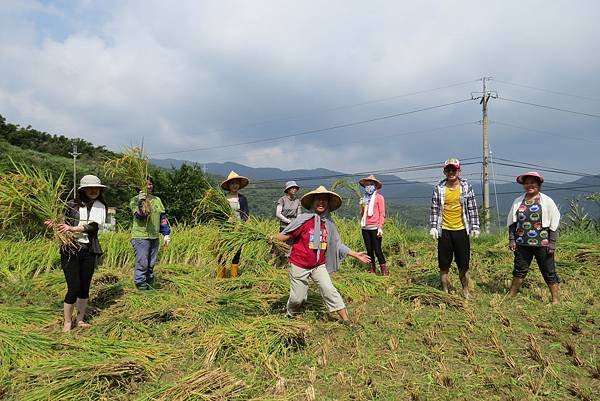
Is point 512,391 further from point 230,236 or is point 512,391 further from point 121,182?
point 121,182

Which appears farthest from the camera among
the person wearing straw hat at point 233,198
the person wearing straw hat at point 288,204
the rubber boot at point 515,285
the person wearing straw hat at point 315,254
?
the person wearing straw hat at point 288,204

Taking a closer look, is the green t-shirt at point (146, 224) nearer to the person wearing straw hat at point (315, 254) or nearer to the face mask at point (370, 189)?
the person wearing straw hat at point (315, 254)

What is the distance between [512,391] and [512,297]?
8.02ft

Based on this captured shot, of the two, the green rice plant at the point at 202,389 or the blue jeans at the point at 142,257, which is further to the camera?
the blue jeans at the point at 142,257

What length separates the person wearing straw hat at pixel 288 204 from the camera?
20.1ft

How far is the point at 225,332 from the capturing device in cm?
347

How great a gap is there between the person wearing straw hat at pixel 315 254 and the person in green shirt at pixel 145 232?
1758 mm

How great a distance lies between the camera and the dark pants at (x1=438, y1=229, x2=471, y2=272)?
482 cm

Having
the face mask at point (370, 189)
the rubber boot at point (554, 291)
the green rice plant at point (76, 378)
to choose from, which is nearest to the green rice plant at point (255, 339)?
the green rice plant at point (76, 378)

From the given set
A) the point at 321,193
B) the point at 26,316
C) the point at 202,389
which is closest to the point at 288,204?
the point at 321,193

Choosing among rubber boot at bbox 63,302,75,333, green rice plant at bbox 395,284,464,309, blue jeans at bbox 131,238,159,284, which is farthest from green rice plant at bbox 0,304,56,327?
green rice plant at bbox 395,284,464,309

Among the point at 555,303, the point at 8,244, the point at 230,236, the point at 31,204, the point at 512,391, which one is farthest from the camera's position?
the point at 8,244

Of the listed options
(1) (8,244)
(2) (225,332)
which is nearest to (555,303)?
(2) (225,332)

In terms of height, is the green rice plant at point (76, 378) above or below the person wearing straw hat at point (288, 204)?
below
